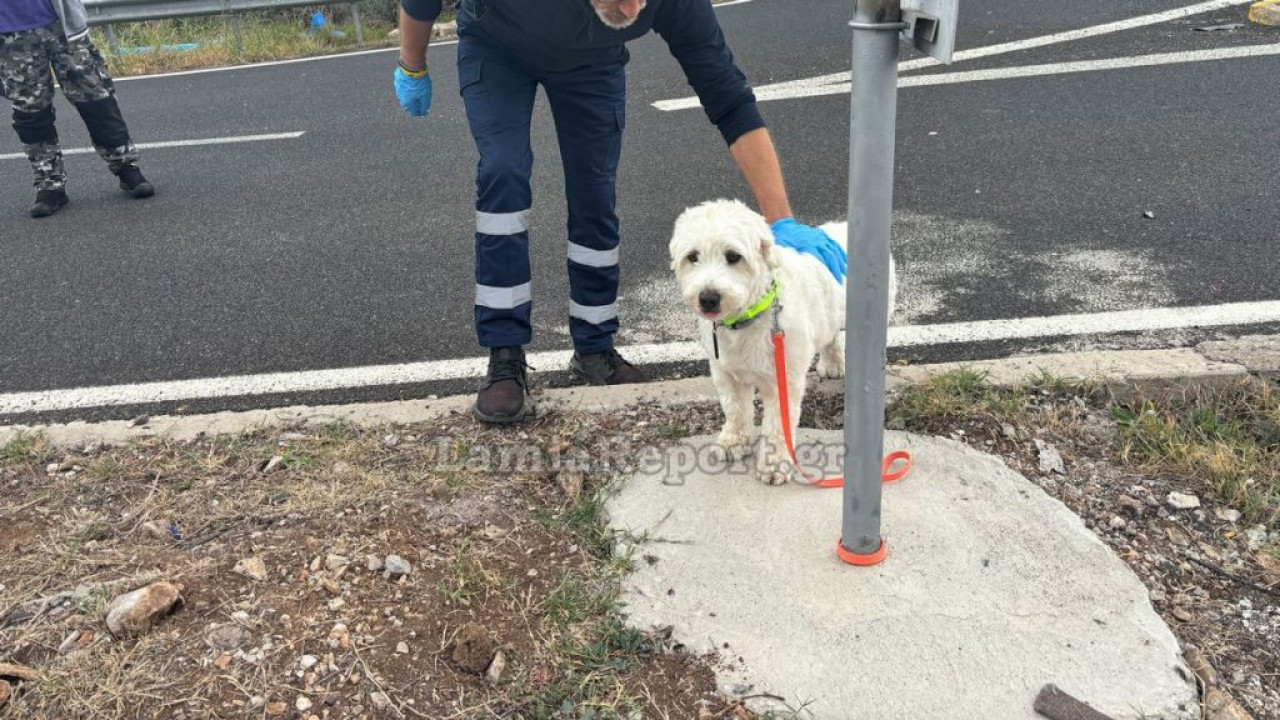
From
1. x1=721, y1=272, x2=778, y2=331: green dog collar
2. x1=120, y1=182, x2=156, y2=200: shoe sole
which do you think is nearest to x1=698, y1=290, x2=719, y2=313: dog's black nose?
x1=721, y1=272, x2=778, y2=331: green dog collar

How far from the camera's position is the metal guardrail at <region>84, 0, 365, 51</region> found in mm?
11641

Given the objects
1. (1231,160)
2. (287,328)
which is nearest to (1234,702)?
(287,328)

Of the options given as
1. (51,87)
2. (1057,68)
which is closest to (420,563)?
(51,87)

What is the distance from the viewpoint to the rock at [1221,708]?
2102 mm

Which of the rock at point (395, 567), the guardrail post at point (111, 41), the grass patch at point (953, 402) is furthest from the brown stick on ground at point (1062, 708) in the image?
the guardrail post at point (111, 41)

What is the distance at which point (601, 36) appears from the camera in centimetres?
319

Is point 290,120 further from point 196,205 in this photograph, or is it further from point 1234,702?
point 1234,702

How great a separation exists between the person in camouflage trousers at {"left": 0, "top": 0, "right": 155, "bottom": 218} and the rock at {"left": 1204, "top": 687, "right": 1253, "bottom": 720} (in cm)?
722

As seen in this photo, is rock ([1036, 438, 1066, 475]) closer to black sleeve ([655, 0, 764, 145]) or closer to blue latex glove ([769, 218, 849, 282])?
blue latex glove ([769, 218, 849, 282])

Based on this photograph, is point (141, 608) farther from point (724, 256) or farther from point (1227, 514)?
point (1227, 514)

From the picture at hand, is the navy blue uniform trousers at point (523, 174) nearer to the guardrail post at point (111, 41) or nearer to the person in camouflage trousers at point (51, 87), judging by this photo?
the person in camouflage trousers at point (51, 87)

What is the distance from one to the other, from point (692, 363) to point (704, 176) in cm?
261

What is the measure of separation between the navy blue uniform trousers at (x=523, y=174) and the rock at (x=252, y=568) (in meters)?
1.24

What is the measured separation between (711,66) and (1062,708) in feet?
7.62
